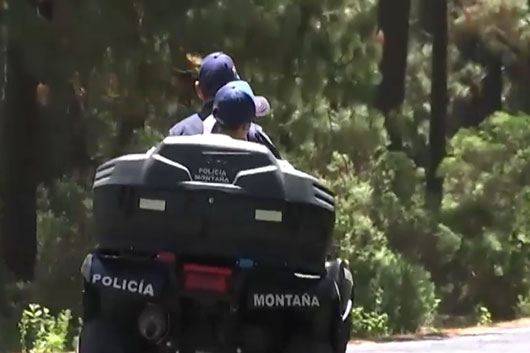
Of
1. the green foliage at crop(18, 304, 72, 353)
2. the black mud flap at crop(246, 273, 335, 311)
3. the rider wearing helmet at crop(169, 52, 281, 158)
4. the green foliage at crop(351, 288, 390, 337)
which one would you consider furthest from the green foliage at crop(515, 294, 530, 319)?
the black mud flap at crop(246, 273, 335, 311)

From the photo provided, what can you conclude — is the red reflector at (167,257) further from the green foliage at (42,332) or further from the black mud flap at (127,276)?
the green foliage at (42,332)

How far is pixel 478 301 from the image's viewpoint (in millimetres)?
22547

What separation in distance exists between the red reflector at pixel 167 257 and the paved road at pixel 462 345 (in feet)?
24.3

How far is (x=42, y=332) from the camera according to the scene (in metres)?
13.9

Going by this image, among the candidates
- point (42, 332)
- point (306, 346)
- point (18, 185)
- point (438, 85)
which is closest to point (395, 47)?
point (438, 85)

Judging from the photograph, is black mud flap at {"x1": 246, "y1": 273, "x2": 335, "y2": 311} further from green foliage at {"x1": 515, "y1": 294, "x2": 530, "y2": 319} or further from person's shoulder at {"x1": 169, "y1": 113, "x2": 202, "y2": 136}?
green foliage at {"x1": 515, "y1": 294, "x2": 530, "y2": 319}

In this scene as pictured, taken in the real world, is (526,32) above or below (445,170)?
above

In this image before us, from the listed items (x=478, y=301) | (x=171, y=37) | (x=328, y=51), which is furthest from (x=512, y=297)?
(x=171, y=37)

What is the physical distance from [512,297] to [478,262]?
0.78 m

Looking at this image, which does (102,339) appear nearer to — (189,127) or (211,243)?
(211,243)

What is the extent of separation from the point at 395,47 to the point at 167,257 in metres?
22.3

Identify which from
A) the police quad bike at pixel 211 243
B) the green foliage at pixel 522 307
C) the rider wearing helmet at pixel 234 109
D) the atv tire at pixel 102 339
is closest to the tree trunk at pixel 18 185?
the green foliage at pixel 522 307

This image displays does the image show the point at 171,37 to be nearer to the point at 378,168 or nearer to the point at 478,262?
the point at 378,168

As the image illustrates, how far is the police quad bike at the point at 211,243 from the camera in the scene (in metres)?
6.00
